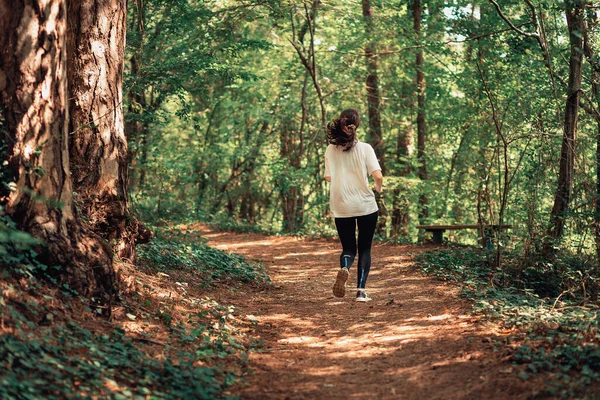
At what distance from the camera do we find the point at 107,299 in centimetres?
625

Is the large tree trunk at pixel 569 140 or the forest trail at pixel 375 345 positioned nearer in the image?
the forest trail at pixel 375 345

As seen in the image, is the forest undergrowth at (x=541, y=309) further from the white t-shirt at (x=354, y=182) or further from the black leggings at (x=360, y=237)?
the white t-shirt at (x=354, y=182)

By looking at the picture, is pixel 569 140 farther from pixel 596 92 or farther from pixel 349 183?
pixel 349 183

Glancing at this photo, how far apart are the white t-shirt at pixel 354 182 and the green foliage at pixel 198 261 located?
93.4 inches

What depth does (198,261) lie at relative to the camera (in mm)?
10266

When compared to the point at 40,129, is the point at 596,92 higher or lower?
higher

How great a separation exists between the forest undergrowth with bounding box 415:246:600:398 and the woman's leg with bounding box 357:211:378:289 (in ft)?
4.37

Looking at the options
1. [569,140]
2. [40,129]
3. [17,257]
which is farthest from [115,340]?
[569,140]

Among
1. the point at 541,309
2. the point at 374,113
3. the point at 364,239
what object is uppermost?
the point at 374,113

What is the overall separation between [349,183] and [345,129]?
2.24 ft

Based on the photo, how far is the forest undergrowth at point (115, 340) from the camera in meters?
4.39

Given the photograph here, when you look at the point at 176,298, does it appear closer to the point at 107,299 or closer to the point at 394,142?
the point at 107,299

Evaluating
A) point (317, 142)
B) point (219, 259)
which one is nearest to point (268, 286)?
point (219, 259)

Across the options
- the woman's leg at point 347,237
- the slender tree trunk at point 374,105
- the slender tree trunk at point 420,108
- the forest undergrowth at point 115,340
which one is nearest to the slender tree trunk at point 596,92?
the woman's leg at point 347,237
